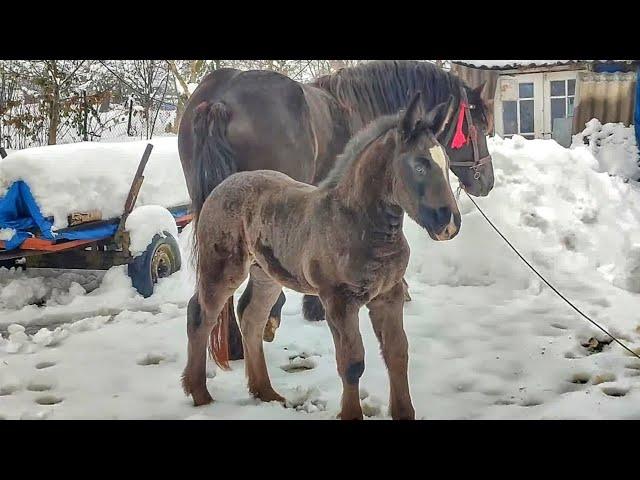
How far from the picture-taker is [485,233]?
95.6 inches

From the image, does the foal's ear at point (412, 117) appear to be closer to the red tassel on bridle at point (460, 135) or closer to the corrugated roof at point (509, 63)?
the red tassel on bridle at point (460, 135)

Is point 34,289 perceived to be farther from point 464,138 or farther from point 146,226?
point 464,138

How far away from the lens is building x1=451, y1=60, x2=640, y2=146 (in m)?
2.36

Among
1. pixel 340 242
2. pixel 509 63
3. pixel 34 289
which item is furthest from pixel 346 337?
pixel 34 289

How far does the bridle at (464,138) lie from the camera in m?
2.16

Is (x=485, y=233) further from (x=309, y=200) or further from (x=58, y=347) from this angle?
(x=58, y=347)

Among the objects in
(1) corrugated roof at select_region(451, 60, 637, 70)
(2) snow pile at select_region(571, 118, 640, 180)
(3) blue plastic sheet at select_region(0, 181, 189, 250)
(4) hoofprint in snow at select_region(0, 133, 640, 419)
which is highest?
(1) corrugated roof at select_region(451, 60, 637, 70)

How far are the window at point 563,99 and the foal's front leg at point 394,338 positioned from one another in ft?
3.93

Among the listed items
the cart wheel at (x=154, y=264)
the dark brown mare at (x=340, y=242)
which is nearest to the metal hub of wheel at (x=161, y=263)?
the cart wheel at (x=154, y=264)

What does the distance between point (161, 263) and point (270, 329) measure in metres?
0.72

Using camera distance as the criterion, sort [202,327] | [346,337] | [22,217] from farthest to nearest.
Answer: [22,217], [202,327], [346,337]

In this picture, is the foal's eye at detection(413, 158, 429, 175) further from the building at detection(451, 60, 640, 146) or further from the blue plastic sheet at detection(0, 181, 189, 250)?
the blue plastic sheet at detection(0, 181, 189, 250)

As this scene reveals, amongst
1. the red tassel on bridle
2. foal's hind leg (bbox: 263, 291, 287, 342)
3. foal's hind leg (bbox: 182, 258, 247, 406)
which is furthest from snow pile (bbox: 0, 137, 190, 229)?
the red tassel on bridle

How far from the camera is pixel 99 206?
110 inches
